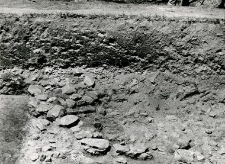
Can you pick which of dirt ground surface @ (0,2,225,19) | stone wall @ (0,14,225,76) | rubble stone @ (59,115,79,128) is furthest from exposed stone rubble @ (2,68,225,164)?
dirt ground surface @ (0,2,225,19)

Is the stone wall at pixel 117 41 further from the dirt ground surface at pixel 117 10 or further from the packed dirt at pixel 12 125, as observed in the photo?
the packed dirt at pixel 12 125

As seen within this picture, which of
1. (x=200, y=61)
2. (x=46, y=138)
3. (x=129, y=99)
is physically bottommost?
(x=46, y=138)

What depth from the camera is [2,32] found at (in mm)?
3885

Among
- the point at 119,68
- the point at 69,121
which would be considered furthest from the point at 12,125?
the point at 119,68

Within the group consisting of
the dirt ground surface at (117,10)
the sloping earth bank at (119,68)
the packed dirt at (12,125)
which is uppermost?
the dirt ground surface at (117,10)

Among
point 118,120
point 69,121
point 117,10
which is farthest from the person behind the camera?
point 117,10

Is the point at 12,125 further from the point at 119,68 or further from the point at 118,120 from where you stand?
the point at 119,68

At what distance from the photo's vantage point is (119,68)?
3.98m

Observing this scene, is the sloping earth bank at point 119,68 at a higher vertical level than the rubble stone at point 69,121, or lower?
higher

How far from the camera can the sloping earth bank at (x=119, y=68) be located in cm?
360

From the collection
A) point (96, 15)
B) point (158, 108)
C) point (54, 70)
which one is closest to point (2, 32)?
point (54, 70)

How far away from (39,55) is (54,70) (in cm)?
26

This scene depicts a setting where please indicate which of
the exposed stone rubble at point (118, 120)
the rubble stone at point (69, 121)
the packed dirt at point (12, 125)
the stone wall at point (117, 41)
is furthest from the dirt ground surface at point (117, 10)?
the rubble stone at point (69, 121)

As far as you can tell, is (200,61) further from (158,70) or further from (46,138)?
(46,138)
